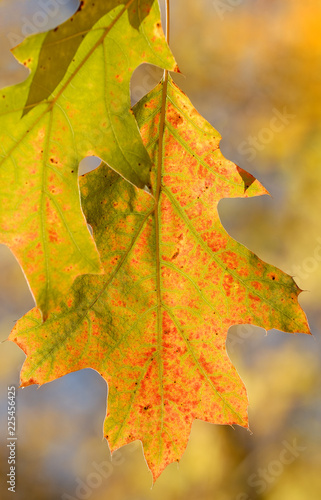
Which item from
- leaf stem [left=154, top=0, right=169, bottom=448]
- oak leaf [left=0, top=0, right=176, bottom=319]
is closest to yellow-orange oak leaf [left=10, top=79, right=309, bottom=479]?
leaf stem [left=154, top=0, right=169, bottom=448]

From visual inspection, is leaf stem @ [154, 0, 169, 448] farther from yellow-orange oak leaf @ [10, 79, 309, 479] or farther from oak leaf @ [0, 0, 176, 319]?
oak leaf @ [0, 0, 176, 319]

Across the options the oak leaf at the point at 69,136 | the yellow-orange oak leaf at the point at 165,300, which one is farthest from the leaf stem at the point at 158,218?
the oak leaf at the point at 69,136

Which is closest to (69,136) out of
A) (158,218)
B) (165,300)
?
(158,218)

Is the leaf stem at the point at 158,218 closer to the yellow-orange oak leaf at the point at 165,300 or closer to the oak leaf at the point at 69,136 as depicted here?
the yellow-orange oak leaf at the point at 165,300

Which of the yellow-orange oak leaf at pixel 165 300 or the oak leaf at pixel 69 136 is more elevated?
the oak leaf at pixel 69 136

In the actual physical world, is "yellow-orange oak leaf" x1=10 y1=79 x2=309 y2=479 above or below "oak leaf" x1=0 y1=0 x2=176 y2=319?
below

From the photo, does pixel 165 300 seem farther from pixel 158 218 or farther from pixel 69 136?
pixel 69 136

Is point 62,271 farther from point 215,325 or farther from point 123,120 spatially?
point 215,325
